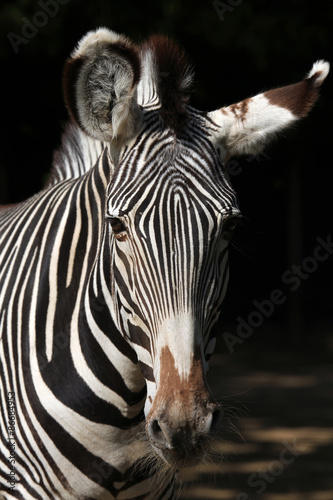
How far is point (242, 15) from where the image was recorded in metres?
7.46

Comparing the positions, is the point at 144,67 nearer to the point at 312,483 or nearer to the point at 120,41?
the point at 120,41

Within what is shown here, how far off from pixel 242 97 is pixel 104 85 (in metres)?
6.09

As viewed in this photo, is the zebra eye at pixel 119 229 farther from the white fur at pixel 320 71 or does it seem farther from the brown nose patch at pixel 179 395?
the white fur at pixel 320 71

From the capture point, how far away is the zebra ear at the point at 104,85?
249 centimetres

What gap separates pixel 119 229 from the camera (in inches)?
95.1

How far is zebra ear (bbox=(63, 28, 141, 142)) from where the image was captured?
8.16 feet

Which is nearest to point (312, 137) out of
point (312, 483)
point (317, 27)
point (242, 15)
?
point (317, 27)

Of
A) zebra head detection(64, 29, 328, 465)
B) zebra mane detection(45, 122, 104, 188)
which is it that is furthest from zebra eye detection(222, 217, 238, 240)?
zebra mane detection(45, 122, 104, 188)

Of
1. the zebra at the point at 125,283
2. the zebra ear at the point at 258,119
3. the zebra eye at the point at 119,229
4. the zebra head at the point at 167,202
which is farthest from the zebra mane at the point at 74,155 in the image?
the zebra eye at the point at 119,229

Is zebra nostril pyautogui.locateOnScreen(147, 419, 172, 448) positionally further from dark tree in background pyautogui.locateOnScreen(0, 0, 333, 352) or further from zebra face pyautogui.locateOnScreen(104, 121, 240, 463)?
dark tree in background pyautogui.locateOnScreen(0, 0, 333, 352)

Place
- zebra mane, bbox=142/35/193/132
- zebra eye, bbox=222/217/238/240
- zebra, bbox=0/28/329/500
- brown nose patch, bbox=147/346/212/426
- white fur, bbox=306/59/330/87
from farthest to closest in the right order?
white fur, bbox=306/59/330/87 → zebra mane, bbox=142/35/193/132 → zebra eye, bbox=222/217/238/240 → zebra, bbox=0/28/329/500 → brown nose patch, bbox=147/346/212/426

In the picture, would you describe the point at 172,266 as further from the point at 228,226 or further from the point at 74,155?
the point at 74,155

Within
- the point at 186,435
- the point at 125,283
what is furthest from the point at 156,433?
the point at 125,283

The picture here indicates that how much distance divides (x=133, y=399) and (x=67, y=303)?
47 cm
